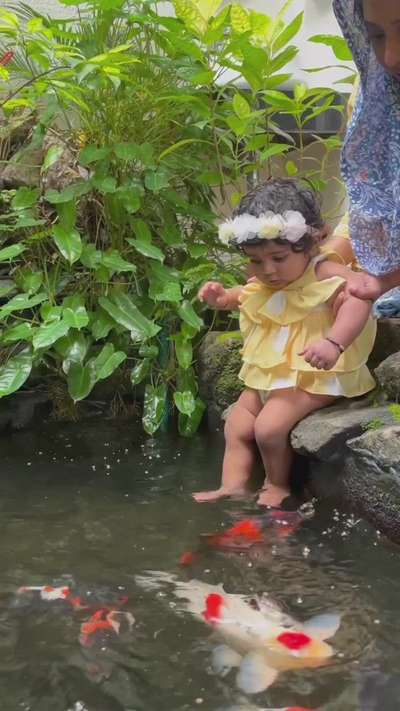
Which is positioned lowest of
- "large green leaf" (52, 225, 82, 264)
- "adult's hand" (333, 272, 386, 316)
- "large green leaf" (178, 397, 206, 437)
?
"large green leaf" (178, 397, 206, 437)

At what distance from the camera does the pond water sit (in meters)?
1.43

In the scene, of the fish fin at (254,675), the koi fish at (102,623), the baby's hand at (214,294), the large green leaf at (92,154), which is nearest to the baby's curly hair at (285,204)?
Result: the baby's hand at (214,294)

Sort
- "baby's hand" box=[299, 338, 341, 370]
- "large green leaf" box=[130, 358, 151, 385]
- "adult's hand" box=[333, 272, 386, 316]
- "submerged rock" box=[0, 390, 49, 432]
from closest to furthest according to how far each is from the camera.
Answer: "adult's hand" box=[333, 272, 386, 316] → "baby's hand" box=[299, 338, 341, 370] → "large green leaf" box=[130, 358, 151, 385] → "submerged rock" box=[0, 390, 49, 432]

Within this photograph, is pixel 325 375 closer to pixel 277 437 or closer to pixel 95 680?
pixel 277 437

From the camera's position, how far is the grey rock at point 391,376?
2439mm

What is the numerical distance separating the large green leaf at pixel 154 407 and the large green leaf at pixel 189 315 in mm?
321

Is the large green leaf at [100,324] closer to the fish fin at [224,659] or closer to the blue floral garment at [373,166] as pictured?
the blue floral garment at [373,166]

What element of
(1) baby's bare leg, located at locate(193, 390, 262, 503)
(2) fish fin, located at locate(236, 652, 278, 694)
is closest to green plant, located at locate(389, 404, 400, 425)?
(1) baby's bare leg, located at locate(193, 390, 262, 503)

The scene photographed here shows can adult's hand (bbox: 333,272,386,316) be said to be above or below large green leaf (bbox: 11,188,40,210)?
above

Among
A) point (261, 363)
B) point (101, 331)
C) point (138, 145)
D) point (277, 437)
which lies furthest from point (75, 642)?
point (138, 145)

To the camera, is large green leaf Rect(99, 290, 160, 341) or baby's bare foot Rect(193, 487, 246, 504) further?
large green leaf Rect(99, 290, 160, 341)

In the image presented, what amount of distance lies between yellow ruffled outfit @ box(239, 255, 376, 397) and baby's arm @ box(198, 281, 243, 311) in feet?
0.42

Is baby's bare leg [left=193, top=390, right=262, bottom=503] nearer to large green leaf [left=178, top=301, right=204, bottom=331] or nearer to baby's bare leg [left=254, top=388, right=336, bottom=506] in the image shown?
baby's bare leg [left=254, top=388, right=336, bottom=506]

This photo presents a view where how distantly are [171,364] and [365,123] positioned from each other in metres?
1.76
